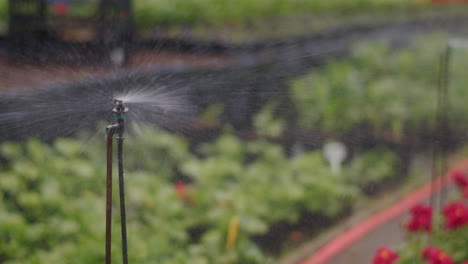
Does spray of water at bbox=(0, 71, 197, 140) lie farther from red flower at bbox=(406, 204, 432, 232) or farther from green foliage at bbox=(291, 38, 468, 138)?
green foliage at bbox=(291, 38, 468, 138)

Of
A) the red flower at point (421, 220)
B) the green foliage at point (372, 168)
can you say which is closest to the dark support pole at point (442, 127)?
the green foliage at point (372, 168)

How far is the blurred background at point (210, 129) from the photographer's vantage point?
2.28 m

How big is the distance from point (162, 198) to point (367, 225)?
1.24 metres

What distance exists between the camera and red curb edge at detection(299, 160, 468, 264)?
285cm

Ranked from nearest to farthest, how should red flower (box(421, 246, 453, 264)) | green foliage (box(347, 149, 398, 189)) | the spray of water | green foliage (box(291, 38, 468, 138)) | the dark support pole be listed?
the spray of water
red flower (box(421, 246, 453, 264))
the dark support pole
green foliage (box(347, 149, 398, 189))
green foliage (box(291, 38, 468, 138))

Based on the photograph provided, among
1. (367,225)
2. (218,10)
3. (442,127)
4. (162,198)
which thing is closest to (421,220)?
(367,225)

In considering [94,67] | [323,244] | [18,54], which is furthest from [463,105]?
[18,54]

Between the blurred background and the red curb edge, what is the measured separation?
0.04 metres

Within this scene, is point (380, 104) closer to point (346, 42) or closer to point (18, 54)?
point (346, 42)

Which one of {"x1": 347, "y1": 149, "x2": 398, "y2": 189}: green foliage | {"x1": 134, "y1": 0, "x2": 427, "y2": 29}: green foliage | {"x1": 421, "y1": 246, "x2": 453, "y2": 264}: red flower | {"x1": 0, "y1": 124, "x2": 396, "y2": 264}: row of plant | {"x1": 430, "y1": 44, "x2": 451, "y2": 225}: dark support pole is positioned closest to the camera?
{"x1": 421, "y1": 246, "x2": 453, "y2": 264}: red flower

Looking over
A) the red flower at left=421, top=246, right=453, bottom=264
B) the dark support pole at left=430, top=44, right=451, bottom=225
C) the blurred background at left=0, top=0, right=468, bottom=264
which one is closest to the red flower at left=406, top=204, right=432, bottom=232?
the blurred background at left=0, top=0, right=468, bottom=264

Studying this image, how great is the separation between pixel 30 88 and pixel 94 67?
0.34 meters

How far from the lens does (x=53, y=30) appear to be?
3.26m

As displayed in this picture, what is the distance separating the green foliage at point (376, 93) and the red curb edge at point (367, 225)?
1.84 ft
